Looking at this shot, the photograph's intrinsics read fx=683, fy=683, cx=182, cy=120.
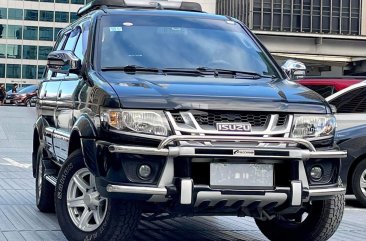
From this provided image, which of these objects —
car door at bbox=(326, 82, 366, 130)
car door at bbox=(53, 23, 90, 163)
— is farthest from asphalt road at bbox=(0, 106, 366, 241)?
car door at bbox=(326, 82, 366, 130)

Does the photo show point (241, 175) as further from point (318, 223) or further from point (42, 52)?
point (42, 52)

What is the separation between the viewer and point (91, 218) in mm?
5297

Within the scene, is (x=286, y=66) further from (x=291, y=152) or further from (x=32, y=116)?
(x=32, y=116)

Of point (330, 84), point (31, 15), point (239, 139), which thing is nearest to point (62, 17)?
point (31, 15)

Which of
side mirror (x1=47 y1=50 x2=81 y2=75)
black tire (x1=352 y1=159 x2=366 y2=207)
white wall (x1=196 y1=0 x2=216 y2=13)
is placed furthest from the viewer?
white wall (x1=196 y1=0 x2=216 y2=13)

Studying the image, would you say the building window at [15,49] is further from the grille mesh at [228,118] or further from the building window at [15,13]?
the grille mesh at [228,118]

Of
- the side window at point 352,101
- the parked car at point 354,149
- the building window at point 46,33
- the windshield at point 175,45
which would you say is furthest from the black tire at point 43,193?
the building window at point 46,33

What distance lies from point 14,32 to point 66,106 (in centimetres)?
10069

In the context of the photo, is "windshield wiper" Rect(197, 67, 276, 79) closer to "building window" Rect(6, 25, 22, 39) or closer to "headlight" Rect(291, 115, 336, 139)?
"headlight" Rect(291, 115, 336, 139)

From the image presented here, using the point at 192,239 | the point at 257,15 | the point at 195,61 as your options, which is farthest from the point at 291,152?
the point at 257,15

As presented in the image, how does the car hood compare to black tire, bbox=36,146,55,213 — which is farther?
black tire, bbox=36,146,55,213

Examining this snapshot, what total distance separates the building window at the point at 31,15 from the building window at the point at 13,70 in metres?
7.68

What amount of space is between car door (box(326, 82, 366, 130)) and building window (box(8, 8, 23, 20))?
98.8 metres

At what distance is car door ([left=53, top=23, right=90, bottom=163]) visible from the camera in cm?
611
